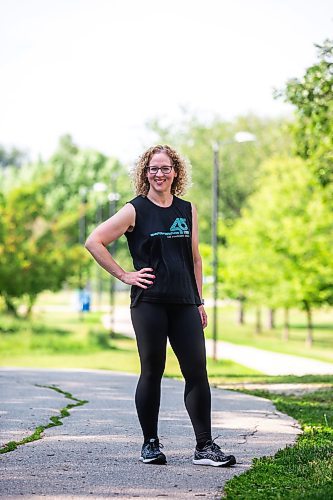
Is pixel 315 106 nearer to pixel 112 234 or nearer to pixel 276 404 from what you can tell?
pixel 276 404

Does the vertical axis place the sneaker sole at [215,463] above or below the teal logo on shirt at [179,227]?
below

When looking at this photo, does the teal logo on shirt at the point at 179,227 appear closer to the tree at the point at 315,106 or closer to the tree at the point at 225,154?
the tree at the point at 315,106

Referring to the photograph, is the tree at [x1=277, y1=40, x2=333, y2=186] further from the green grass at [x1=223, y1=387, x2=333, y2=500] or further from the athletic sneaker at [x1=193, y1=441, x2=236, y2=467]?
the athletic sneaker at [x1=193, y1=441, x2=236, y2=467]

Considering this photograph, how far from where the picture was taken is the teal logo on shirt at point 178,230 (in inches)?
263

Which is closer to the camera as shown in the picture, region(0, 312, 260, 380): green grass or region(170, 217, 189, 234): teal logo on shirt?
region(170, 217, 189, 234): teal logo on shirt

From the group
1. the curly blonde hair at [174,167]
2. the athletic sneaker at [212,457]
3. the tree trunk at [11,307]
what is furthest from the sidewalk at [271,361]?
the athletic sneaker at [212,457]

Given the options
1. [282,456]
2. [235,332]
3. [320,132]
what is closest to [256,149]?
[235,332]

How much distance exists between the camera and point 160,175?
22.5ft

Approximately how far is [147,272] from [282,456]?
1.52 m

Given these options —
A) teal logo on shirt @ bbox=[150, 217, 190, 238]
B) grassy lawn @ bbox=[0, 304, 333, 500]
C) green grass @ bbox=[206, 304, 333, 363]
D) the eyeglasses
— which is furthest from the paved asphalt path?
green grass @ bbox=[206, 304, 333, 363]

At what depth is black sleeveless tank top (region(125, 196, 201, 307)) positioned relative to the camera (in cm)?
667

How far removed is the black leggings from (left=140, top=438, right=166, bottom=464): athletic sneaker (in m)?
0.06

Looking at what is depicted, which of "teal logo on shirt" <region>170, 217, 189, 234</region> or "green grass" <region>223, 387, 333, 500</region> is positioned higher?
"teal logo on shirt" <region>170, 217, 189, 234</region>

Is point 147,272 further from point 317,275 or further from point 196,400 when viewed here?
point 317,275
